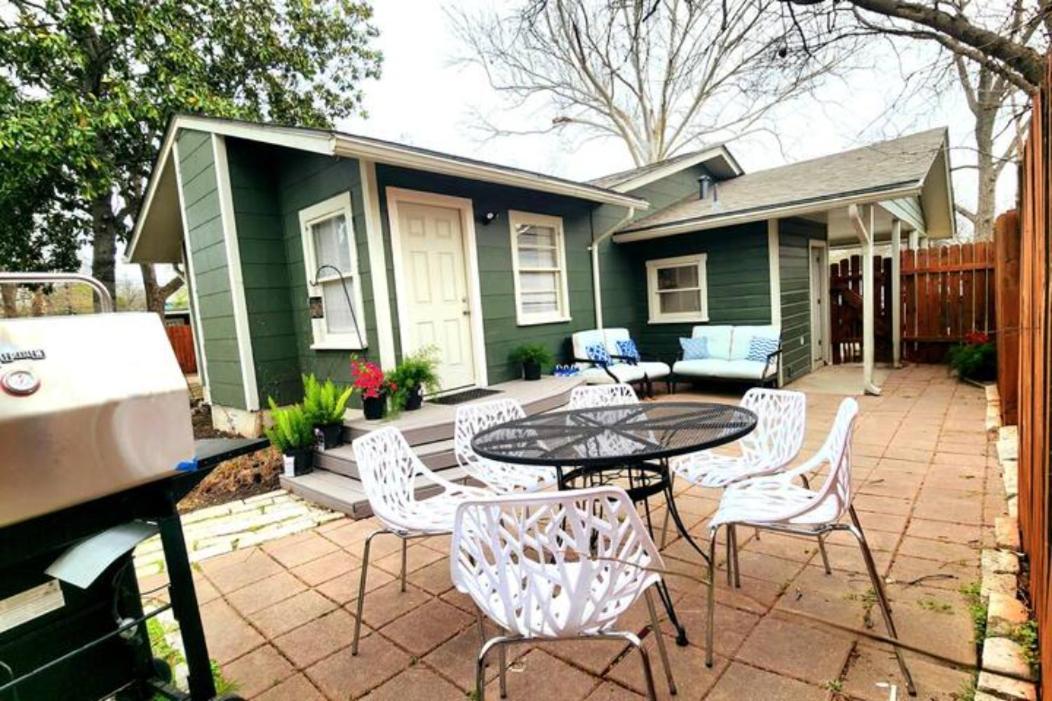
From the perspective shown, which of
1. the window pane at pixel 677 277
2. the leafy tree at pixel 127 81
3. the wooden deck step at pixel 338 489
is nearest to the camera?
the wooden deck step at pixel 338 489

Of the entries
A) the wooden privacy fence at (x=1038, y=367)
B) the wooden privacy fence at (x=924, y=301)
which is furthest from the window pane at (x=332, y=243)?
the wooden privacy fence at (x=924, y=301)

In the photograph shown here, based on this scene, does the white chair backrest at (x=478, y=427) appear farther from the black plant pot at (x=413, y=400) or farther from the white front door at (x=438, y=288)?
the white front door at (x=438, y=288)

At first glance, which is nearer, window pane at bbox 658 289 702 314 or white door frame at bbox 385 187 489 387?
white door frame at bbox 385 187 489 387

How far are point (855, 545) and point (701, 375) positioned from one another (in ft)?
13.3

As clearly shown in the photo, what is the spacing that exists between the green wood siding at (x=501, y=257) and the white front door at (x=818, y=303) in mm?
3718

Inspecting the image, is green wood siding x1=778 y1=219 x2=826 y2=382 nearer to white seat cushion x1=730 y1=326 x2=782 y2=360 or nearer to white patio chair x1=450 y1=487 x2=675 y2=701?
white seat cushion x1=730 y1=326 x2=782 y2=360

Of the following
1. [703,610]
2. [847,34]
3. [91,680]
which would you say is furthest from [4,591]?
[847,34]

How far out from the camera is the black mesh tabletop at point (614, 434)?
6.31 feet

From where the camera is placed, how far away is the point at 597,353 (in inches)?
255

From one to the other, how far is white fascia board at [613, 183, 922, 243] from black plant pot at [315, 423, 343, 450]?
16.0 ft

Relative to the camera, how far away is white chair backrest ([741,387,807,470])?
2.47 m

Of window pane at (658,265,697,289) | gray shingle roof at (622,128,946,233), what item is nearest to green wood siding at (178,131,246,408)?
gray shingle roof at (622,128,946,233)

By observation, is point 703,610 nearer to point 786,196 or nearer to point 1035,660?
point 1035,660

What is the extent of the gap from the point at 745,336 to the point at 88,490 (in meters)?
6.52
